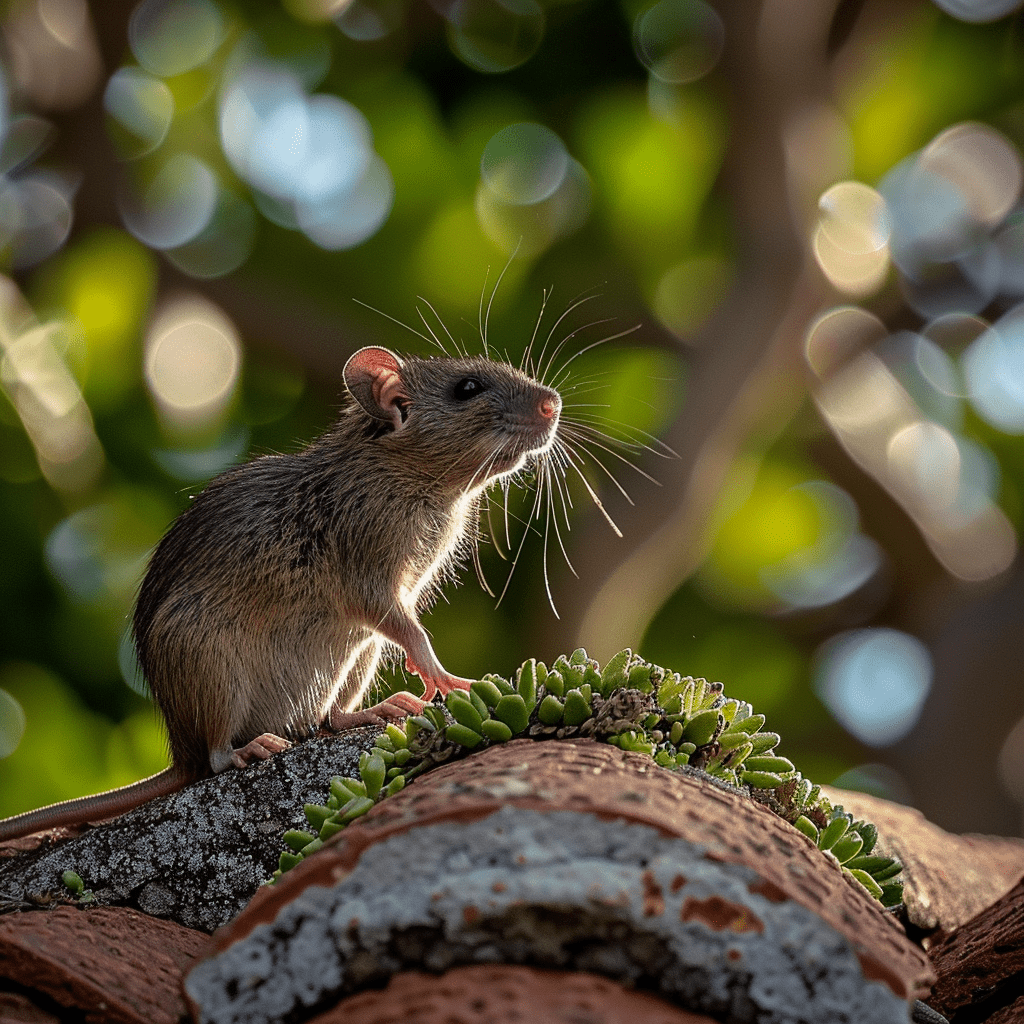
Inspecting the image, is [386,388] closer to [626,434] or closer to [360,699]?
[360,699]

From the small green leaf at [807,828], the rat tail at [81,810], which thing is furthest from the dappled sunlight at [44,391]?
the small green leaf at [807,828]

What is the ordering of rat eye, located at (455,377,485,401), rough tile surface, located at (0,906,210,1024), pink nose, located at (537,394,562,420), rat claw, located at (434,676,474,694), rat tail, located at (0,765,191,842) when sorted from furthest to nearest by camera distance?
rat eye, located at (455,377,485,401), pink nose, located at (537,394,562,420), rat claw, located at (434,676,474,694), rat tail, located at (0,765,191,842), rough tile surface, located at (0,906,210,1024)

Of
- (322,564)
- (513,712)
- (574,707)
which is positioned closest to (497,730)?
(513,712)

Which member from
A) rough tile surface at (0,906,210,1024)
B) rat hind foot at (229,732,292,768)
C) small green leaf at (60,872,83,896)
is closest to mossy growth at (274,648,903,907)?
rough tile surface at (0,906,210,1024)

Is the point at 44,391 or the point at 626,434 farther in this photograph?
the point at 44,391

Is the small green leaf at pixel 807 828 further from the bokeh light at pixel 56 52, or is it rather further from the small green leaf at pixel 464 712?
the bokeh light at pixel 56 52

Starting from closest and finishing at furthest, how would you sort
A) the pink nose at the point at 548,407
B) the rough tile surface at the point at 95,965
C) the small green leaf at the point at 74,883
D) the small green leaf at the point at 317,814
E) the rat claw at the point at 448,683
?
the rough tile surface at the point at 95,965, the small green leaf at the point at 317,814, the small green leaf at the point at 74,883, the rat claw at the point at 448,683, the pink nose at the point at 548,407

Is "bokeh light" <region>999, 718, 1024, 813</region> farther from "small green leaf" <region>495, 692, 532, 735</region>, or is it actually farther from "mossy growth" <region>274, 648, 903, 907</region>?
"small green leaf" <region>495, 692, 532, 735</region>
